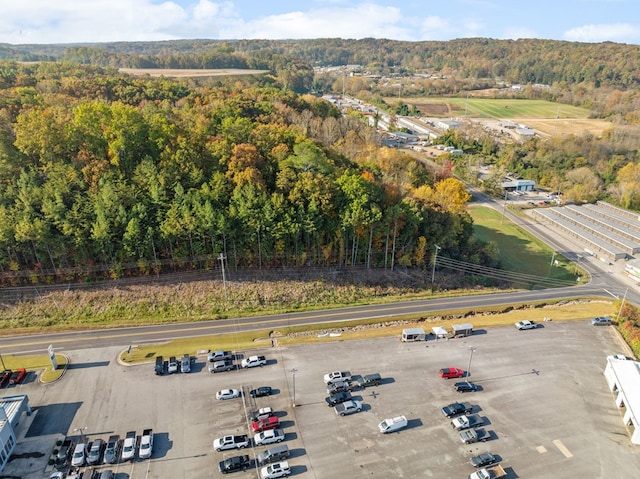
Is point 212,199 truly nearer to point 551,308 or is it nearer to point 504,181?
point 551,308

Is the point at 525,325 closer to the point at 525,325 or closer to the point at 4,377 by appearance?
the point at 525,325

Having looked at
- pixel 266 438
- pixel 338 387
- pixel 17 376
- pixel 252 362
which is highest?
pixel 266 438

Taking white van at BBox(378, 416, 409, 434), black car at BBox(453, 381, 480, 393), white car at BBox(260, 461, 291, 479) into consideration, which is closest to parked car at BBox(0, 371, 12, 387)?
white car at BBox(260, 461, 291, 479)

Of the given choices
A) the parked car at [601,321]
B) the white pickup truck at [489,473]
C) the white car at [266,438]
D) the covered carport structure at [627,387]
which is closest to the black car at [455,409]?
the white pickup truck at [489,473]

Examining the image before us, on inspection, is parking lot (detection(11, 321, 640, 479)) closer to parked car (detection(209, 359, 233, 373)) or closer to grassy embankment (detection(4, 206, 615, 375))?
parked car (detection(209, 359, 233, 373))

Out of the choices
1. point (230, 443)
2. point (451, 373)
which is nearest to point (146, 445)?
point (230, 443)

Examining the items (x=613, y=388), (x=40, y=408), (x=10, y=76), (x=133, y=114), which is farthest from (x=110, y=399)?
(x=10, y=76)
